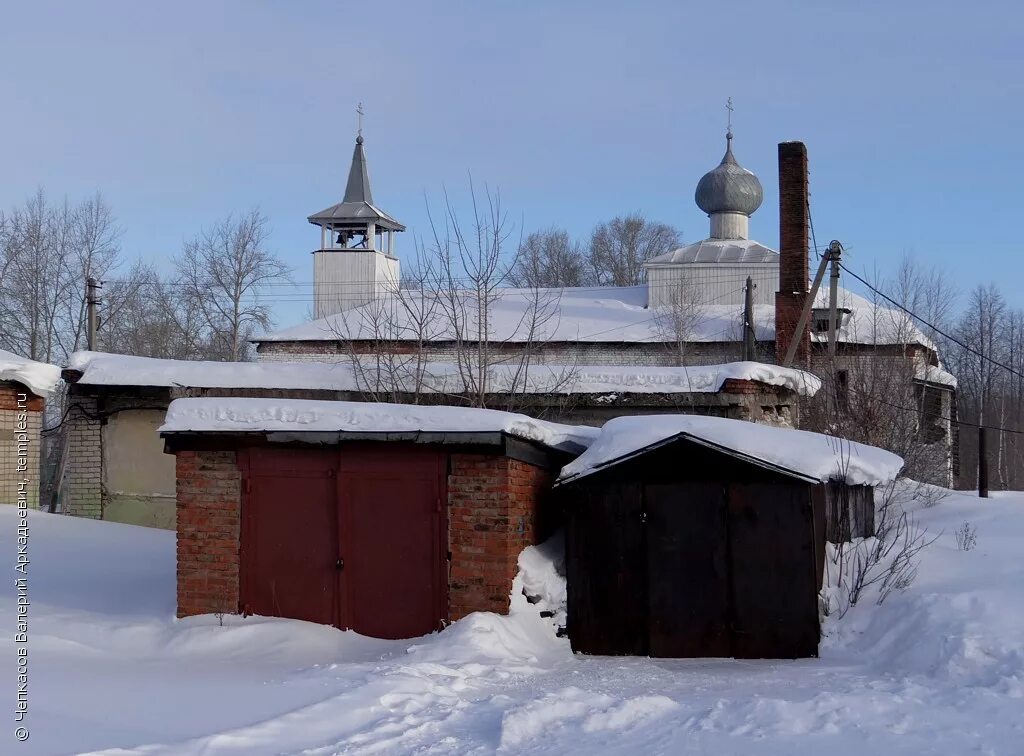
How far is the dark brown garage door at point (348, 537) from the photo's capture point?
9578 millimetres

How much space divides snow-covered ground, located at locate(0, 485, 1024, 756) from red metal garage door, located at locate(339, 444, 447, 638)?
32 centimetres

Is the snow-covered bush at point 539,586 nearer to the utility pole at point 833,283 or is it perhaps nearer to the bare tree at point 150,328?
the utility pole at point 833,283

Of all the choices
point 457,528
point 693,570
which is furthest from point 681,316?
point 457,528

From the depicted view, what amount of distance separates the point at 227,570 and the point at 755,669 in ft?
16.4

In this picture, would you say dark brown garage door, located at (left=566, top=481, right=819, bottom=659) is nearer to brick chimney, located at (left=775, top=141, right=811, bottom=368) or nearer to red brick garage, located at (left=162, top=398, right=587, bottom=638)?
red brick garage, located at (left=162, top=398, right=587, bottom=638)

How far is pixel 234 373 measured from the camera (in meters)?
15.9

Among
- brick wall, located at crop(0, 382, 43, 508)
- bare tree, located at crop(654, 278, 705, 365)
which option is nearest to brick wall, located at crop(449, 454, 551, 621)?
brick wall, located at crop(0, 382, 43, 508)

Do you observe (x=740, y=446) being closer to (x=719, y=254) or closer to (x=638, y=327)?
(x=638, y=327)

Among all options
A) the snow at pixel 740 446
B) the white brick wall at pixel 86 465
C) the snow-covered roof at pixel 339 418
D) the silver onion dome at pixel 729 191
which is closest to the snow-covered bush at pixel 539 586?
the snow at pixel 740 446

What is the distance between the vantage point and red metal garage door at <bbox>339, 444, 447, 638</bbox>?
9555 millimetres

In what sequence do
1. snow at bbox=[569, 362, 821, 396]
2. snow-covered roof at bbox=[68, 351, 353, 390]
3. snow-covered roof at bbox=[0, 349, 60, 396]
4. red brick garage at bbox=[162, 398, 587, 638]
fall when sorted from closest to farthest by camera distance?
red brick garage at bbox=[162, 398, 587, 638] → snow at bbox=[569, 362, 821, 396] → snow-covered roof at bbox=[0, 349, 60, 396] → snow-covered roof at bbox=[68, 351, 353, 390]

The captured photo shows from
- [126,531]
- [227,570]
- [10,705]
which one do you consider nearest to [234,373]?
[126,531]

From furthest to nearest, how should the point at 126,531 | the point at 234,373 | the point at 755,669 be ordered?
the point at 234,373 < the point at 126,531 < the point at 755,669

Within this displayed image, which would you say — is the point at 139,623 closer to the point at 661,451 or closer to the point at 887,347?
the point at 661,451
